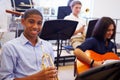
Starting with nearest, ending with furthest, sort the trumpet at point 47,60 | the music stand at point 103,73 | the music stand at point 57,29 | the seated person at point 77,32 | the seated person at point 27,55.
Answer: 1. the music stand at point 103,73
2. the seated person at point 27,55
3. the trumpet at point 47,60
4. the music stand at point 57,29
5. the seated person at point 77,32

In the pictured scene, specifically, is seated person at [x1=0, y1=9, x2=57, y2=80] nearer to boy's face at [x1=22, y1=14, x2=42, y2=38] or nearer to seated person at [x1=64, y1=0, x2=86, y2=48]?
boy's face at [x1=22, y1=14, x2=42, y2=38]

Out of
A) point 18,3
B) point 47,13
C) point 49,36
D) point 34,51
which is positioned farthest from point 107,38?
point 47,13

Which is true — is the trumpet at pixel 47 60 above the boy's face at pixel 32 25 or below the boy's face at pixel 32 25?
below

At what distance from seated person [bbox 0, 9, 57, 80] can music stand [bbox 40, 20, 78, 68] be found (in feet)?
3.31

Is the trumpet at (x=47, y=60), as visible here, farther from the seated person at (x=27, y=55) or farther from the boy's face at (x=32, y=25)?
the boy's face at (x=32, y=25)

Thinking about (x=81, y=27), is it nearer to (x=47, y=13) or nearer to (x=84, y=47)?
(x=84, y=47)

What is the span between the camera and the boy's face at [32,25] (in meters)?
1.65

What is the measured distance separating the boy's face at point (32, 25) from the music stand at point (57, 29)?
1.00 meters

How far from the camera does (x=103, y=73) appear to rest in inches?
33.2

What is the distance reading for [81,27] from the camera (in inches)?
141

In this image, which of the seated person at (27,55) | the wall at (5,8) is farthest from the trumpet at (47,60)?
the wall at (5,8)

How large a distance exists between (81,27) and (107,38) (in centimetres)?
122

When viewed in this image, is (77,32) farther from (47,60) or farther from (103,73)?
(103,73)

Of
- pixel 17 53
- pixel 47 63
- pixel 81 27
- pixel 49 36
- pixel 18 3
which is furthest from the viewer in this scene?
pixel 18 3
